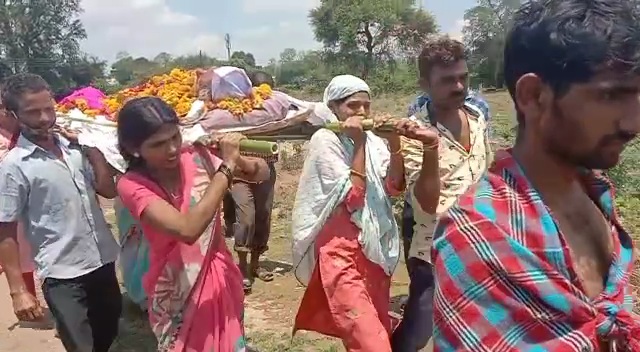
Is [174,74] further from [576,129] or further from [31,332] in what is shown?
[576,129]

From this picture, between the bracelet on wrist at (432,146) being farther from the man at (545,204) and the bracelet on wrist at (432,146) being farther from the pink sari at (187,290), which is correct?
the man at (545,204)

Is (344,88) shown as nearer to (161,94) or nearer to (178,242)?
(178,242)

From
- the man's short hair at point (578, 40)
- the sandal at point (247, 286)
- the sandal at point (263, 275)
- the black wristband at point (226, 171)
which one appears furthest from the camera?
the sandal at point (263, 275)

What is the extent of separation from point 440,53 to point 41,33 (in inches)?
1847

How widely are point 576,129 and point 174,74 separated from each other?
3561 millimetres

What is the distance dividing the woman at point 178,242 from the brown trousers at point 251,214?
2.59 meters

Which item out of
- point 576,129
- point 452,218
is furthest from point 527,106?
point 452,218

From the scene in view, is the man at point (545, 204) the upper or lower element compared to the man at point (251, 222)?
upper

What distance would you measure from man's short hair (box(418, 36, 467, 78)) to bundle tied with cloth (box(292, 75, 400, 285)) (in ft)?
0.99

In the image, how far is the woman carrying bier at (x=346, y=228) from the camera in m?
3.45

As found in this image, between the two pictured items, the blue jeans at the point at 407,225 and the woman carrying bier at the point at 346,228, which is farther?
the blue jeans at the point at 407,225

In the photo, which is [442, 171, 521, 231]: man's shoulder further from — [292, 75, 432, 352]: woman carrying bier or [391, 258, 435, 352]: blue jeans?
[391, 258, 435, 352]: blue jeans

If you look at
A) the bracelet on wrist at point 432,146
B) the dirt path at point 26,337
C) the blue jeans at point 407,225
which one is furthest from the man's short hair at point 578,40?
the dirt path at point 26,337

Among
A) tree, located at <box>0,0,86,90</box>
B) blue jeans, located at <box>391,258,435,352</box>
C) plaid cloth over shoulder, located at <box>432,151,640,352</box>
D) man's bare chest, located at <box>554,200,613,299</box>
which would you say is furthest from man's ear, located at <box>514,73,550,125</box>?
tree, located at <box>0,0,86,90</box>
